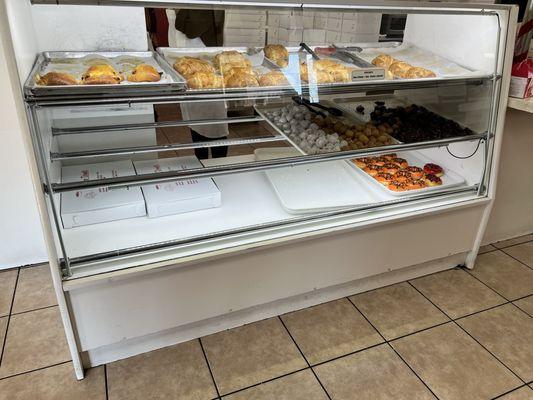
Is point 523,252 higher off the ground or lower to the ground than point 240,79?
Answer: lower

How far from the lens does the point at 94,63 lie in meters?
1.40

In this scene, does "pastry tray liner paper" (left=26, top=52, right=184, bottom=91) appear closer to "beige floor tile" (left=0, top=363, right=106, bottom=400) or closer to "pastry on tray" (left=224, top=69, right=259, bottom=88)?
"pastry on tray" (left=224, top=69, right=259, bottom=88)

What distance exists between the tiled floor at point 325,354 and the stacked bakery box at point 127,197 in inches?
21.6

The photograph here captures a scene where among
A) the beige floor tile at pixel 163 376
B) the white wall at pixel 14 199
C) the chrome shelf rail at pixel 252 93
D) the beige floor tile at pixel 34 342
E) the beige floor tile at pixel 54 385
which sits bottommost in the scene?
the beige floor tile at pixel 163 376

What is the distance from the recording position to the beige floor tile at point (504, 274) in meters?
2.02

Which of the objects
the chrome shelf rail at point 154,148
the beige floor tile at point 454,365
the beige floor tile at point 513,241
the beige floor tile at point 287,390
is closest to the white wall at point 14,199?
the chrome shelf rail at point 154,148

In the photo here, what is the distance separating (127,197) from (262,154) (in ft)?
2.31

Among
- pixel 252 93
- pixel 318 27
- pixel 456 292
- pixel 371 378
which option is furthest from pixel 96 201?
pixel 456 292

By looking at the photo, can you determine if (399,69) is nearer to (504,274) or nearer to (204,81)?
(204,81)

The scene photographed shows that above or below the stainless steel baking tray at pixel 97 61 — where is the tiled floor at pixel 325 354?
below

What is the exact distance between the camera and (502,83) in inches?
66.8

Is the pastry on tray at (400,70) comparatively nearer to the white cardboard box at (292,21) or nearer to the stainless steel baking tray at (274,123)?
the stainless steel baking tray at (274,123)

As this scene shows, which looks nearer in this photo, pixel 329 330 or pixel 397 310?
pixel 329 330

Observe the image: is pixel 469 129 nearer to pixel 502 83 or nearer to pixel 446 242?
pixel 502 83
